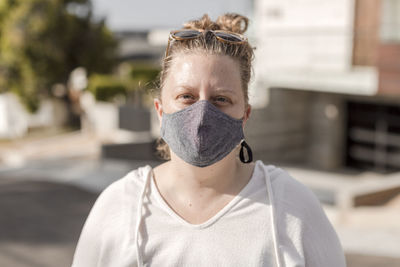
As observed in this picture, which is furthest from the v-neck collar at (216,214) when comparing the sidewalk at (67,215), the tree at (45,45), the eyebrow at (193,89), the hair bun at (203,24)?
the tree at (45,45)

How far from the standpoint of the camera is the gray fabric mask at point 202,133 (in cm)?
199

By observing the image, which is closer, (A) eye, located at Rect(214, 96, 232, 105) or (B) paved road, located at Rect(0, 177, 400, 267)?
(A) eye, located at Rect(214, 96, 232, 105)

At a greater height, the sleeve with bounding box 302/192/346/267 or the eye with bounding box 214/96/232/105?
the eye with bounding box 214/96/232/105

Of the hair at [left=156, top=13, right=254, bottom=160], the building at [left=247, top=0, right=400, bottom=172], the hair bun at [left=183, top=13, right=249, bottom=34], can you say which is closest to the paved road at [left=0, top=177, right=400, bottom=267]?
the hair bun at [left=183, top=13, right=249, bottom=34]

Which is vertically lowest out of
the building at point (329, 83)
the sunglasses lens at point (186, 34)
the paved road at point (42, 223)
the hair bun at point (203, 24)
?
the paved road at point (42, 223)

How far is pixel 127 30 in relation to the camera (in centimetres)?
4478

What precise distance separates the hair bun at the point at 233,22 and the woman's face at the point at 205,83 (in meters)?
0.34

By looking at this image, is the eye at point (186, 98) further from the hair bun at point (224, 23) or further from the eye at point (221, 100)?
the hair bun at point (224, 23)

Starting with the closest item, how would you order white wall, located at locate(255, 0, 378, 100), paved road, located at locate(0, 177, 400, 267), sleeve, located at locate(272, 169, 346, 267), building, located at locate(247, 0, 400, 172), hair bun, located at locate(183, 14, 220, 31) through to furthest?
sleeve, located at locate(272, 169, 346, 267) < hair bun, located at locate(183, 14, 220, 31) < paved road, located at locate(0, 177, 400, 267) < building, located at locate(247, 0, 400, 172) < white wall, located at locate(255, 0, 378, 100)

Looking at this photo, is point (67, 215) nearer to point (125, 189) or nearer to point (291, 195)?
point (125, 189)

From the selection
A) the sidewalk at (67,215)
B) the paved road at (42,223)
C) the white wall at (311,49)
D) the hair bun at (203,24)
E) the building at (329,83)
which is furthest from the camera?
the white wall at (311,49)

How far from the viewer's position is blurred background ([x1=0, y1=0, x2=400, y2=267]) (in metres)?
8.30

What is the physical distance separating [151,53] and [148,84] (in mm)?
36410

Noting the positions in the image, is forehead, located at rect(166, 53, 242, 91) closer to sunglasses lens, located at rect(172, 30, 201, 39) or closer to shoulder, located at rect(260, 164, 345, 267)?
sunglasses lens, located at rect(172, 30, 201, 39)
